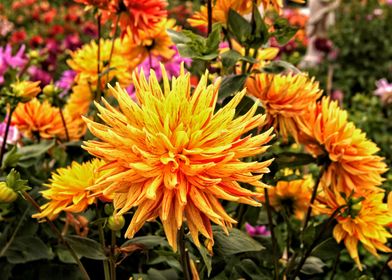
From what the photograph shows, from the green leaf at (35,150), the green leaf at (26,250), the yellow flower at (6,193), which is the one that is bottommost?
the green leaf at (26,250)

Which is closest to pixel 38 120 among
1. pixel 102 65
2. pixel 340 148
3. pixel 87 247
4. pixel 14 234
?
pixel 102 65

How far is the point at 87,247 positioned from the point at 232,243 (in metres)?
0.25

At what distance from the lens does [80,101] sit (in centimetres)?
158

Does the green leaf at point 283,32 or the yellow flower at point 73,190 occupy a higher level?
the green leaf at point 283,32

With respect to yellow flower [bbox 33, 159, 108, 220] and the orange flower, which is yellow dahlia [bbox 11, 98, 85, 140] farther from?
yellow flower [bbox 33, 159, 108, 220]

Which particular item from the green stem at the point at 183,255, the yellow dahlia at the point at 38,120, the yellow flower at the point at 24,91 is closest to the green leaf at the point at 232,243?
the green stem at the point at 183,255

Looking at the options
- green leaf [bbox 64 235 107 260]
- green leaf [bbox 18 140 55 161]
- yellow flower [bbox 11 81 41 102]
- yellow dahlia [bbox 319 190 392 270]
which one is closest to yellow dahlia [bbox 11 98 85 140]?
green leaf [bbox 18 140 55 161]

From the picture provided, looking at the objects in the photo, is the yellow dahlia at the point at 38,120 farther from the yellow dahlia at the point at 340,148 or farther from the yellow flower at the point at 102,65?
the yellow dahlia at the point at 340,148

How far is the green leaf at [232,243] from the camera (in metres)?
0.96

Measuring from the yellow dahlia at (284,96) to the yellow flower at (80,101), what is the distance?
1.77ft

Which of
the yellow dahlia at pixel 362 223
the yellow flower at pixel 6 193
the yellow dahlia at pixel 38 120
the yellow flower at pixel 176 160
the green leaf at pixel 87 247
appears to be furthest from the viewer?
the yellow dahlia at pixel 38 120

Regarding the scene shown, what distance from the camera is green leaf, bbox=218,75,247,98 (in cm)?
107

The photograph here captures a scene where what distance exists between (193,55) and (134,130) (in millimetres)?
350

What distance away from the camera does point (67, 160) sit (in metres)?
1.51
